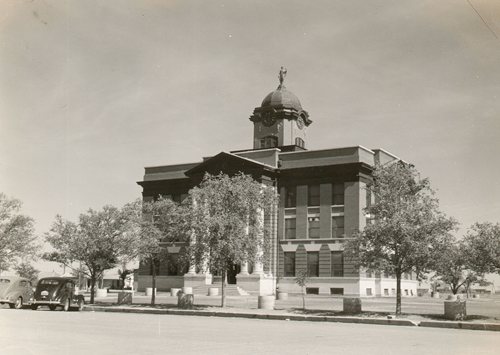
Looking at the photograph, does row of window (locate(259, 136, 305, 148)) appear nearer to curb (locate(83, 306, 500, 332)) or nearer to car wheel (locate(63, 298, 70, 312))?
curb (locate(83, 306, 500, 332))

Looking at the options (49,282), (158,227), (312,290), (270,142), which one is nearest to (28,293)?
(49,282)

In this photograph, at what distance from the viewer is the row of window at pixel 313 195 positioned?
192 feet

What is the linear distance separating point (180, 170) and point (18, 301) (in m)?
33.1

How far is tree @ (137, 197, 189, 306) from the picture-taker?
128 ft

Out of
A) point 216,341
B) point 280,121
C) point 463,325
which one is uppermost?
point 280,121

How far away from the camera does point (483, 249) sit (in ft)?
109

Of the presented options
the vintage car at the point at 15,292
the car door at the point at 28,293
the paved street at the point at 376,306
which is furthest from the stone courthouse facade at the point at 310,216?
the vintage car at the point at 15,292

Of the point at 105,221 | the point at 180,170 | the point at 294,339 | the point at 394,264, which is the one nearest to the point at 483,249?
the point at 394,264

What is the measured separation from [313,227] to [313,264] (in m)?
3.57

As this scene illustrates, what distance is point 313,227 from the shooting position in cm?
5981

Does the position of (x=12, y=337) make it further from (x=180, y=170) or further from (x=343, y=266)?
(x=180, y=170)

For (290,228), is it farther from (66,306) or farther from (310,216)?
(66,306)

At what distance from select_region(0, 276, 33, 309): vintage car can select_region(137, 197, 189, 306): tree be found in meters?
7.25

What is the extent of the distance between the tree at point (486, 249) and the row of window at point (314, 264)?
17.4 metres
